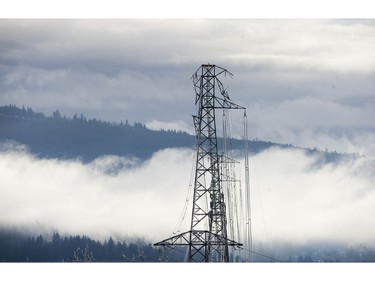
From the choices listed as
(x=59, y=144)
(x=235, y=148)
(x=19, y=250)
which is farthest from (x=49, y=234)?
(x=235, y=148)

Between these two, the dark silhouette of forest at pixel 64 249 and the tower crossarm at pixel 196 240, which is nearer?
the tower crossarm at pixel 196 240

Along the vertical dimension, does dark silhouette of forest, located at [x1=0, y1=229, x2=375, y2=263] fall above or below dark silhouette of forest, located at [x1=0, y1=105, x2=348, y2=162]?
below

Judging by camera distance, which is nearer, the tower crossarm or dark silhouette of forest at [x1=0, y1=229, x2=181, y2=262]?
the tower crossarm

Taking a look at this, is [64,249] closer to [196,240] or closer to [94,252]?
[94,252]

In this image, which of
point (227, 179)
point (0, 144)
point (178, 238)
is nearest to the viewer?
point (178, 238)

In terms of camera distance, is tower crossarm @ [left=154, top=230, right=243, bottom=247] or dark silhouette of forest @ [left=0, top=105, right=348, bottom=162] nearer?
tower crossarm @ [left=154, top=230, right=243, bottom=247]

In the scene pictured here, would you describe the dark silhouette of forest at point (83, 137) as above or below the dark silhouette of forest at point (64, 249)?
above

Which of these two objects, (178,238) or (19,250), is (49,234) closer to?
(19,250)

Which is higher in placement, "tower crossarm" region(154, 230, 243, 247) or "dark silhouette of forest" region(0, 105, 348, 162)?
"dark silhouette of forest" region(0, 105, 348, 162)
